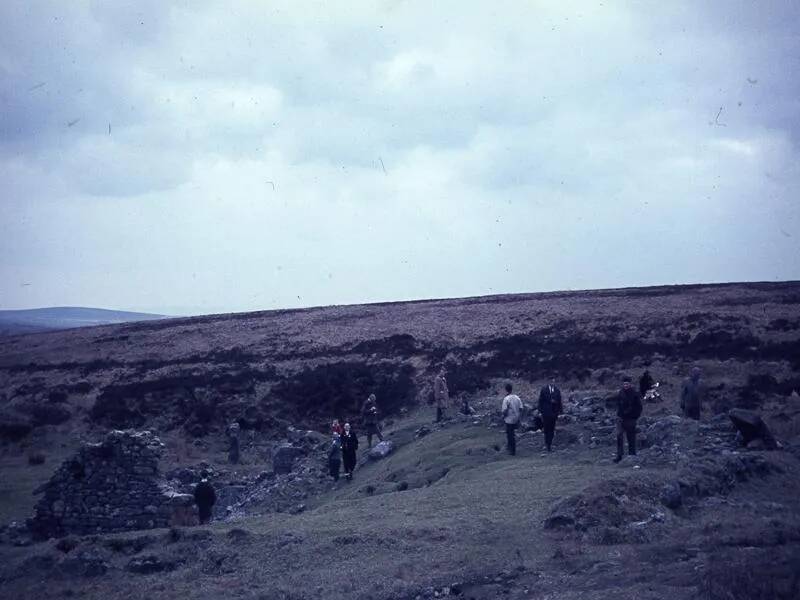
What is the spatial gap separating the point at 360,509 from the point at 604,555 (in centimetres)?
650

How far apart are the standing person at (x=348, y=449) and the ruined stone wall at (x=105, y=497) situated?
5139 mm

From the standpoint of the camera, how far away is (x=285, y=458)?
24.9 meters

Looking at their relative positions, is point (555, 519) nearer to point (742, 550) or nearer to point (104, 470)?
point (742, 550)

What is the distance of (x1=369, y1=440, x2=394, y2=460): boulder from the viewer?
903 inches

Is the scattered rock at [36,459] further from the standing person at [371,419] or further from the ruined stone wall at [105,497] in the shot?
the standing person at [371,419]

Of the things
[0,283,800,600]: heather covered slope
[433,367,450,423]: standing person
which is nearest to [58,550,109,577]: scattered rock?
[0,283,800,600]: heather covered slope

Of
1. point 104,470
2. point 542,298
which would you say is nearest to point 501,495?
point 104,470

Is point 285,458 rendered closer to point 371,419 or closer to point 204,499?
point 371,419

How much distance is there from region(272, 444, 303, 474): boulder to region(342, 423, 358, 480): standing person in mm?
3547

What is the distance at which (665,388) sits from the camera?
28438 mm

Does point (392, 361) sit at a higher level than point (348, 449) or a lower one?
higher

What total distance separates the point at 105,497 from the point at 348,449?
272 inches

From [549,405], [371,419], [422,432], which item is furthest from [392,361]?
[549,405]

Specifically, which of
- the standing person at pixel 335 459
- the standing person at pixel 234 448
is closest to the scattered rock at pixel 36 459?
the standing person at pixel 234 448
